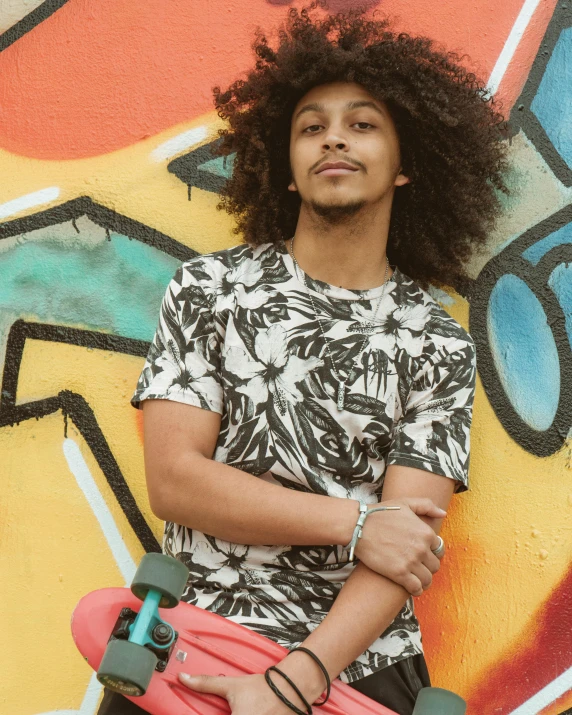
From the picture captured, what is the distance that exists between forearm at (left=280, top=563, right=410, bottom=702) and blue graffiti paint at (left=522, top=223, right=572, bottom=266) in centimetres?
134

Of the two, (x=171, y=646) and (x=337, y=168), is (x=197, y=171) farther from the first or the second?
(x=171, y=646)

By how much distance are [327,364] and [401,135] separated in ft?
2.87

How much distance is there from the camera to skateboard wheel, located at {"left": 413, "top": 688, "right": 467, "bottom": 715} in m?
1.92

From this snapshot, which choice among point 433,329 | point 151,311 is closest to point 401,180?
point 433,329

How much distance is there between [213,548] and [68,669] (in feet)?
3.05

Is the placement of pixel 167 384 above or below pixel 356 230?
below

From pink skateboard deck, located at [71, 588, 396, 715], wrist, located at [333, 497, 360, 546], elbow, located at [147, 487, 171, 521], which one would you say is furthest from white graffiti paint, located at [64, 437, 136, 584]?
wrist, located at [333, 497, 360, 546]

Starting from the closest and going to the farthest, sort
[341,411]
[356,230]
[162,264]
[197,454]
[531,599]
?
[197,454]
[341,411]
[356,230]
[531,599]
[162,264]

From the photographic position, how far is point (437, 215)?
9.12ft

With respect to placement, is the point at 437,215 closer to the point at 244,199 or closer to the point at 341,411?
the point at 244,199

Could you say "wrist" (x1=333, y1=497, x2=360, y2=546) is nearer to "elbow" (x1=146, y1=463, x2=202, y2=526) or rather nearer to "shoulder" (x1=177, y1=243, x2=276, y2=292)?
"elbow" (x1=146, y1=463, x2=202, y2=526)

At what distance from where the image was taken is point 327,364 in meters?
2.33

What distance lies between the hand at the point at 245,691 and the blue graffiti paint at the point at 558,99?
205cm

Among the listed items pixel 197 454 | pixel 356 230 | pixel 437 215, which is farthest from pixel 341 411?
pixel 437 215
